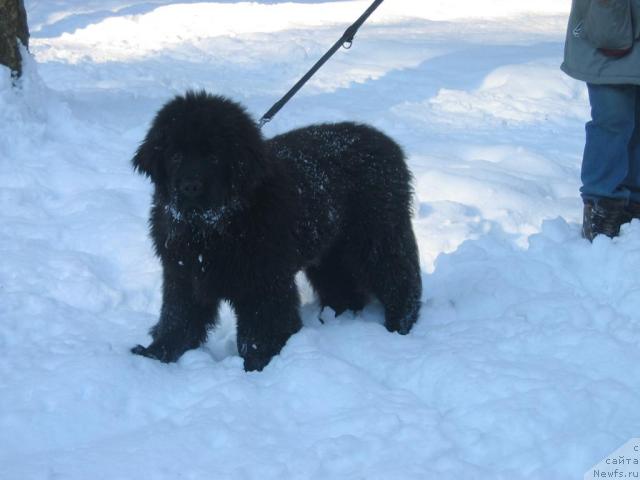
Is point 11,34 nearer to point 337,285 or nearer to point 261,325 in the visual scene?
point 337,285

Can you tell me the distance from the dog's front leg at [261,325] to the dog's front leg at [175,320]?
0.65ft

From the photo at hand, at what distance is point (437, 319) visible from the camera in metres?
4.55

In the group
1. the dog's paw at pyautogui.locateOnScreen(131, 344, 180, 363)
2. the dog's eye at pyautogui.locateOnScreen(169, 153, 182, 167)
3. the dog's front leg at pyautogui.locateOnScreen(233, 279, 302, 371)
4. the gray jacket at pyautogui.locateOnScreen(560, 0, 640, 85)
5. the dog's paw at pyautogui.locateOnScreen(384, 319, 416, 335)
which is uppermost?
the gray jacket at pyautogui.locateOnScreen(560, 0, 640, 85)

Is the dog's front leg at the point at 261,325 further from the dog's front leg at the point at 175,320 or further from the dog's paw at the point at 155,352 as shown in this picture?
the dog's paw at the point at 155,352

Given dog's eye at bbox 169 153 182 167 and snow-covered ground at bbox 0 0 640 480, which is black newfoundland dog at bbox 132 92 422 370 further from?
snow-covered ground at bbox 0 0 640 480

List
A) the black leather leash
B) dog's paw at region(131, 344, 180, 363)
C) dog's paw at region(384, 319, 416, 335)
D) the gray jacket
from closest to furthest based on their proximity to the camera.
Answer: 1. dog's paw at region(131, 344, 180, 363)
2. dog's paw at region(384, 319, 416, 335)
3. the gray jacket
4. the black leather leash

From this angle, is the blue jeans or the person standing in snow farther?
the blue jeans

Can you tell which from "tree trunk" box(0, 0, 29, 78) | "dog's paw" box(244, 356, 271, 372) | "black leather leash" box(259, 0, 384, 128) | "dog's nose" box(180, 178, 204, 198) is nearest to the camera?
"dog's nose" box(180, 178, 204, 198)

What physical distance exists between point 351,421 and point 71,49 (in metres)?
9.09

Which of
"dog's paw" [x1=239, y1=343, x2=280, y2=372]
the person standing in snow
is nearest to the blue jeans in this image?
the person standing in snow

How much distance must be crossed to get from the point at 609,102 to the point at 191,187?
8.73 ft

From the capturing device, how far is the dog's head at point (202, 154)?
377 centimetres

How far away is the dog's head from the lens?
12.4 feet

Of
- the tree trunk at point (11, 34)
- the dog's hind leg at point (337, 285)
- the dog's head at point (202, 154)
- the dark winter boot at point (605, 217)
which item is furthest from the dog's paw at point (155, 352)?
the tree trunk at point (11, 34)
